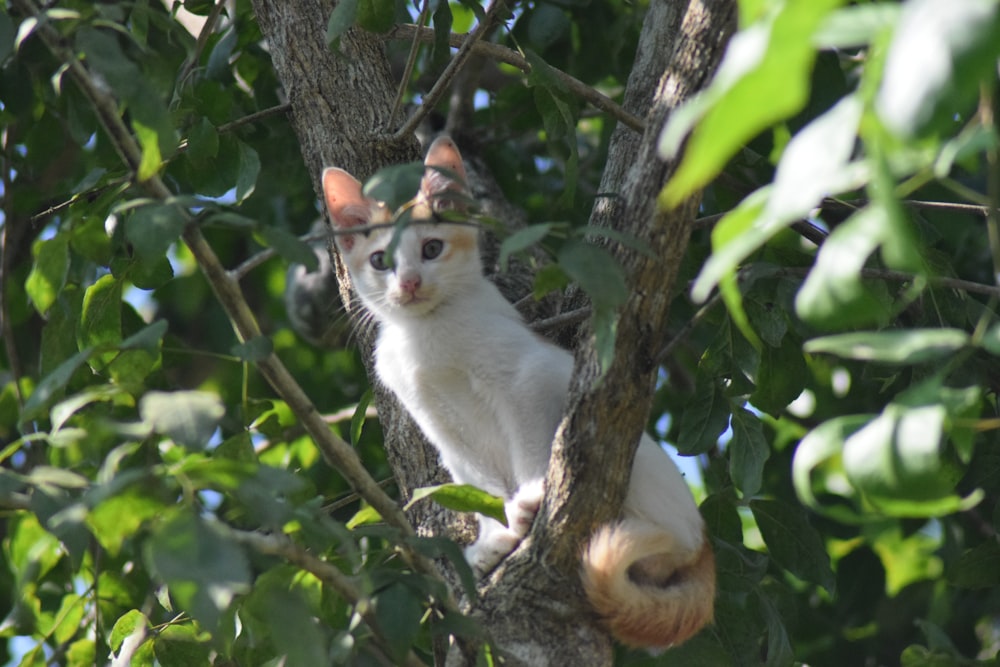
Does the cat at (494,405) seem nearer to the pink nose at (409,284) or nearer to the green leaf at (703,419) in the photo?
the pink nose at (409,284)

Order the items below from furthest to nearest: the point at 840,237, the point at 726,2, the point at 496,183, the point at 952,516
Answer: the point at 496,183
the point at 952,516
the point at 726,2
the point at 840,237

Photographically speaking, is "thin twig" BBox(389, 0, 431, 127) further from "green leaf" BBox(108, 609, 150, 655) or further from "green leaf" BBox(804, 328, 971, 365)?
"green leaf" BBox(804, 328, 971, 365)

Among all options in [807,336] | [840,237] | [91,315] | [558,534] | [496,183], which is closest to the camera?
[840,237]

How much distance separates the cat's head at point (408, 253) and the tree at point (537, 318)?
10 cm

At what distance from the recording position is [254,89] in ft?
14.2

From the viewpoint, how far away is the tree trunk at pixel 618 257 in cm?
224

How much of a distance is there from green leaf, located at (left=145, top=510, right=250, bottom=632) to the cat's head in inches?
70.6

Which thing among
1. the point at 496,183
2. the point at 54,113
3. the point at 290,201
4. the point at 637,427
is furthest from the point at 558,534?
the point at 290,201

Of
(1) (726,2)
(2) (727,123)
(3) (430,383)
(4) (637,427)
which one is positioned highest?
(2) (727,123)

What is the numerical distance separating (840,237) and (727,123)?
335 mm

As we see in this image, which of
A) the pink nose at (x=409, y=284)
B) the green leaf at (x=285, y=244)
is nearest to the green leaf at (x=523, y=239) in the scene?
the green leaf at (x=285, y=244)

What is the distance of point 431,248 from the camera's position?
3641 mm

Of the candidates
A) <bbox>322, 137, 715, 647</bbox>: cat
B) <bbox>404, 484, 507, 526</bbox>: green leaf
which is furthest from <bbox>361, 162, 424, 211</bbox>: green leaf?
<bbox>322, 137, 715, 647</bbox>: cat

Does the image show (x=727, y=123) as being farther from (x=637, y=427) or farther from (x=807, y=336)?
(x=807, y=336)
